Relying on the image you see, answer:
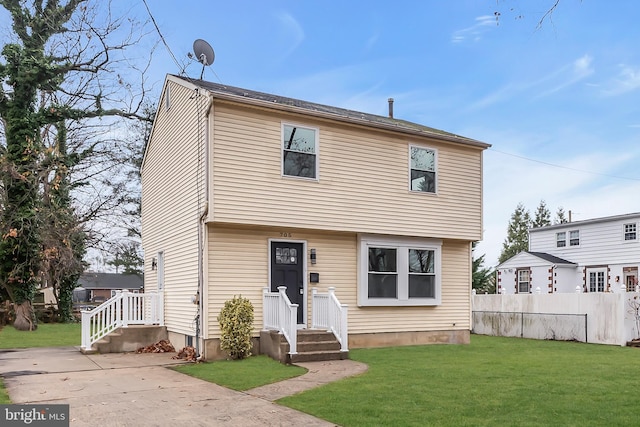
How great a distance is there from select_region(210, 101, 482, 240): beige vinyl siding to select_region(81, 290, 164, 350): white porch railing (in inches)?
160

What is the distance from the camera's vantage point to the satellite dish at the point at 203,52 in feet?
48.2

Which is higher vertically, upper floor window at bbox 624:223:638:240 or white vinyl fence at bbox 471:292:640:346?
upper floor window at bbox 624:223:638:240

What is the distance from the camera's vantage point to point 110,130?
26.9m

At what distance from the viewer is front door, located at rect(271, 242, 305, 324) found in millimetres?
13203

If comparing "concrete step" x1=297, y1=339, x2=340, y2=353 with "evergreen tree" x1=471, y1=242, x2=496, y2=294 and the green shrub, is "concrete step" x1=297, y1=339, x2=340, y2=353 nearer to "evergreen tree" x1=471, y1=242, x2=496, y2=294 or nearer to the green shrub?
the green shrub

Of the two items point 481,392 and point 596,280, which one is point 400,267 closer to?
point 481,392

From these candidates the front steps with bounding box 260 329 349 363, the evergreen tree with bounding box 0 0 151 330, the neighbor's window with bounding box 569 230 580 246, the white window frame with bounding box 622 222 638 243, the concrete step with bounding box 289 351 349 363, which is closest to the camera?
the concrete step with bounding box 289 351 349 363

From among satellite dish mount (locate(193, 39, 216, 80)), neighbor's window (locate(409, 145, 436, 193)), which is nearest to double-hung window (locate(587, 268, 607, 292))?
neighbor's window (locate(409, 145, 436, 193))

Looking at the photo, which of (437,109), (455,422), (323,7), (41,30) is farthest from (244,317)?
(41,30)

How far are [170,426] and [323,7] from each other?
9959 mm

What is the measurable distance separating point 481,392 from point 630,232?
22.8 m

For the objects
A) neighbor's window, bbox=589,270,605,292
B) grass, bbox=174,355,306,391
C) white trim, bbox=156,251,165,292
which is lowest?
grass, bbox=174,355,306,391

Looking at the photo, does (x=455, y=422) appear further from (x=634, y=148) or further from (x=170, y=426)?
(x=634, y=148)

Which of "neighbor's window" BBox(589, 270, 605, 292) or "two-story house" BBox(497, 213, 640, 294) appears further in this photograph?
"neighbor's window" BBox(589, 270, 605, 292)
